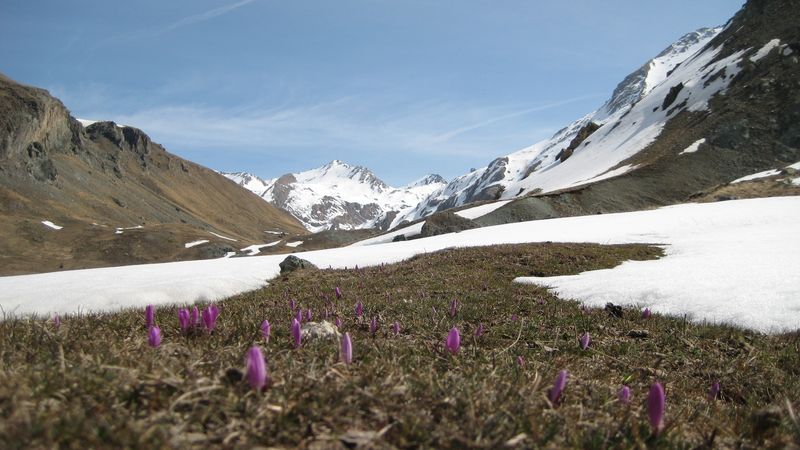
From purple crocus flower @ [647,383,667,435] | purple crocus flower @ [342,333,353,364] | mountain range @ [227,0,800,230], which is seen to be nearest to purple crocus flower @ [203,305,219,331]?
purple crocus flower @ [342,333,353,364]

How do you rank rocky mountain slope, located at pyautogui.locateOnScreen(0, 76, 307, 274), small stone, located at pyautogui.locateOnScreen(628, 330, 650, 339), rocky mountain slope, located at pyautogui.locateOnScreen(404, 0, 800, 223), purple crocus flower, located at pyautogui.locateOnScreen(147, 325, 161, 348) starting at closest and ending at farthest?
purple crocus flower, located at pyautogui.locateOnScreen(147, 325, 161, 348) → small stone, located at pyautogui.locateOnScreen(628, 330, 650, 339) → rocky mountain slope, located at pyautogui.locateOnScreen(404, 0, 800, 223) → rocky mountain slope, located at pyautogui.locateOnScreen(0, 76, 307, 274)

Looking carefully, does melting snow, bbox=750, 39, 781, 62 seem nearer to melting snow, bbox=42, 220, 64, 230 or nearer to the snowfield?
the snowfield

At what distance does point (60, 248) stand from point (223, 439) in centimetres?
12650

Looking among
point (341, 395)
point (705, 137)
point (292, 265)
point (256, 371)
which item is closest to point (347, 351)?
point (341, 395)

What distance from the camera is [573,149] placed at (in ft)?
448

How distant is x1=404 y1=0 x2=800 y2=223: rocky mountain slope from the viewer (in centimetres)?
6481

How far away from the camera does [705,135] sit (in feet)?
253

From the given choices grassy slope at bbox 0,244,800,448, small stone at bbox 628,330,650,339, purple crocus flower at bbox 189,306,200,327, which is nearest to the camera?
grassy slope at bbox 0,244,800,448

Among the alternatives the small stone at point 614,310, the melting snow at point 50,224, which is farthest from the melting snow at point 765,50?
the melting snow at point 50,224

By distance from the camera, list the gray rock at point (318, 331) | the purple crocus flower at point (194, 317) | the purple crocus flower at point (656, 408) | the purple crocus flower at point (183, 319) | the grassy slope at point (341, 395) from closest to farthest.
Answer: the grassy slope at point (341, 395), the purple crocus flower at point (656, 408), the purple crocus flower at point (183, 319), the purple crocus flower at point (194, 317), the gray rock at point (318, 331)

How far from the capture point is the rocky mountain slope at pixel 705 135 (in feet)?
213

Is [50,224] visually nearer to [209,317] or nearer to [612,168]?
[612,168]

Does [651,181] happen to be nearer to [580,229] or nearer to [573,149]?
[580,229]

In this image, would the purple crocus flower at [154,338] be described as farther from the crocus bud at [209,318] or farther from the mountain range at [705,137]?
the mountain range at [705,137]
